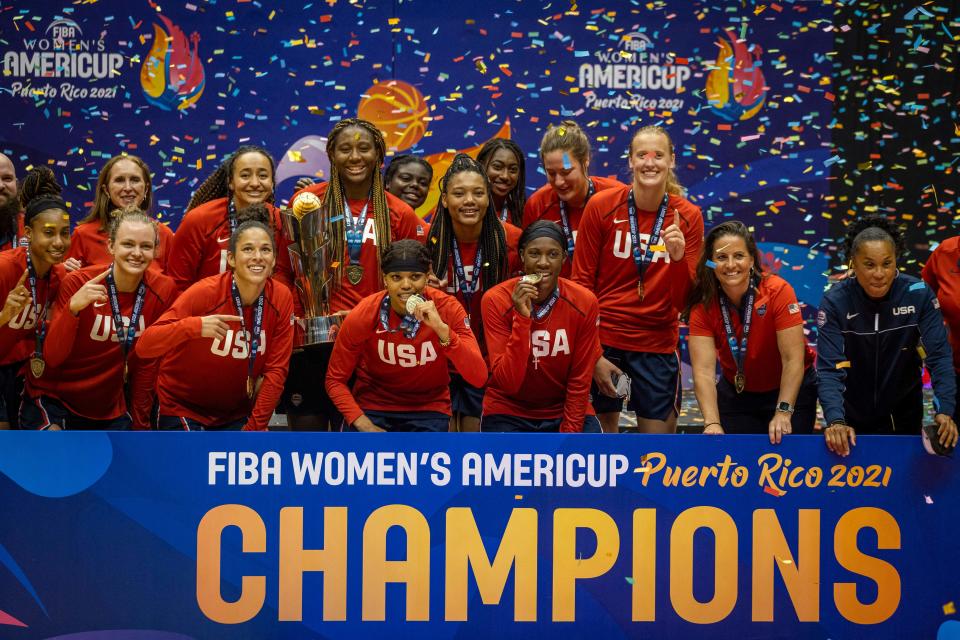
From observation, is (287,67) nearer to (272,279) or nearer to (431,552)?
(272,279)

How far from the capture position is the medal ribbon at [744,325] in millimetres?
4625

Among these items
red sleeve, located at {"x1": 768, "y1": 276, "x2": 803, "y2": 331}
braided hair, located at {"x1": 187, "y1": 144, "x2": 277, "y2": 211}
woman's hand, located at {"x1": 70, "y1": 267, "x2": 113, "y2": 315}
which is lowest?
red sleeve, located at {"x1": 768, "y1": 276, "x2": 803, "y2": 331}

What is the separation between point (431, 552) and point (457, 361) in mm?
1034

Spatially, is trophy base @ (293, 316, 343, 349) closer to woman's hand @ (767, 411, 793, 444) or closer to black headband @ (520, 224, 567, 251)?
black headband @ (520, 224, 567, 251)

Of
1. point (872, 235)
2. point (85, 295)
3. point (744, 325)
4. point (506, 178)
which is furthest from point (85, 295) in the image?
point (872, 235)

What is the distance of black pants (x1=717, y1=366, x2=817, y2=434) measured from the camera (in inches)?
189

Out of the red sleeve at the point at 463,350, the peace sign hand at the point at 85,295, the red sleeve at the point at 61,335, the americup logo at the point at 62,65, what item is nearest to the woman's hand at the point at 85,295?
Result: the peace sign hand at the point at 85,295

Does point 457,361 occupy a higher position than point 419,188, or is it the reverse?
point 419,188

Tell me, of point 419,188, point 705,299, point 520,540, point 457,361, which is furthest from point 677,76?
point 520,540

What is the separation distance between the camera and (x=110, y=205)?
220 inches

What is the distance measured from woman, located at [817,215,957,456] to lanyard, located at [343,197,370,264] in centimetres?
213

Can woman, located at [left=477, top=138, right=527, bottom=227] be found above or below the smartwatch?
above

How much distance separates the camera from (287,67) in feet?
24.1

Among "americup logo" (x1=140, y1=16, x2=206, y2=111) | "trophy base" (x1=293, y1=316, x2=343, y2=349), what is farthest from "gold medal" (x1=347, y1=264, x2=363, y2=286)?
"americup logo" (x1=140, y1=16, x2=206, y2=111)
